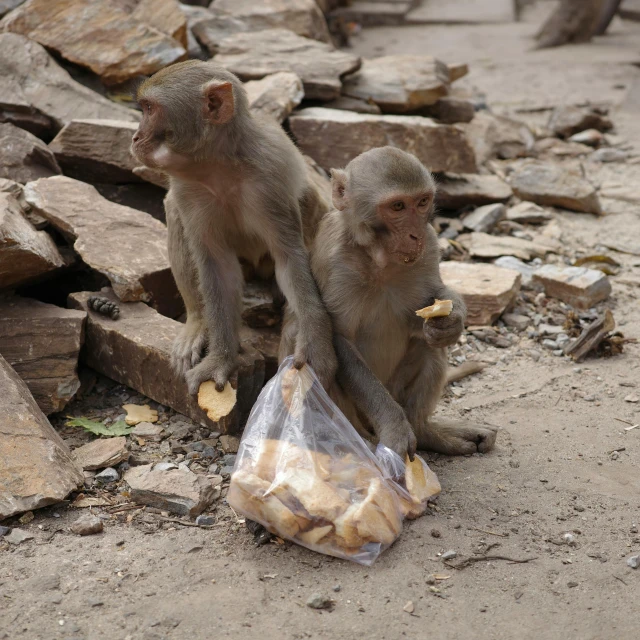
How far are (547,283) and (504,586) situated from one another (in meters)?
3.67

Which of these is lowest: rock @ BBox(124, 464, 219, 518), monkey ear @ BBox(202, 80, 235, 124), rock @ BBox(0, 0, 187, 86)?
rock @ BBox(124, 464, 219, 518)

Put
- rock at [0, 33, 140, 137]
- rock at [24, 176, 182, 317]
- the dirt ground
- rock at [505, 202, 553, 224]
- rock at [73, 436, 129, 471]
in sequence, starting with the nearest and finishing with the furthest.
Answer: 1. the dirt ground
2. rock at [73, 436, 129, 471]
3. rock at [24, 176, 182, 317]
4. rock at [0, 33, 140, 137]
5. rock at [505, 202, 553, 224]

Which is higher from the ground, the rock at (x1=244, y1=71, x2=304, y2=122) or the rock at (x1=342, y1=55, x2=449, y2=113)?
the rock at (x1=244, y1=71, x2=304, y2=122)

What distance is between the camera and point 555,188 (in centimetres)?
846

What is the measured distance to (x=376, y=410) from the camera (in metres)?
4.35

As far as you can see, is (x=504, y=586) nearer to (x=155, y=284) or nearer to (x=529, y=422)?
(x=529, y=422)

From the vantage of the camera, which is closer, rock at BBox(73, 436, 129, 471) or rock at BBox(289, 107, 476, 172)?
rock at BBox(73, 436, 129, 471)

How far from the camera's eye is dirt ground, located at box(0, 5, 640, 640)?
10.8 ft

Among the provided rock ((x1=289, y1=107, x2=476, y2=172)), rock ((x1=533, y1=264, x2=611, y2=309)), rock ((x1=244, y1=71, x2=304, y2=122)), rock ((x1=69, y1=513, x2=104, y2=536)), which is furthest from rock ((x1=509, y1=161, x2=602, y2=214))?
rock ((x1=69, y1=513, x2=104, y2=536))

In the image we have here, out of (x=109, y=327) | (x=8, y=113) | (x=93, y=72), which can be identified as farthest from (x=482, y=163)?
(x=109, y=327)

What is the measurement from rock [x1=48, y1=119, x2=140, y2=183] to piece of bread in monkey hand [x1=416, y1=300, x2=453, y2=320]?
3161 millimetres

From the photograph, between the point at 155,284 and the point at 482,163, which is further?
the point at 482,163

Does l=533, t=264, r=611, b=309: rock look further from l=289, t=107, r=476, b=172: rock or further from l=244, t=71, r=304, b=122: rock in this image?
l=244, t=71, r=304, b=122: rock

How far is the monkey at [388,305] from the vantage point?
3.98 meters
